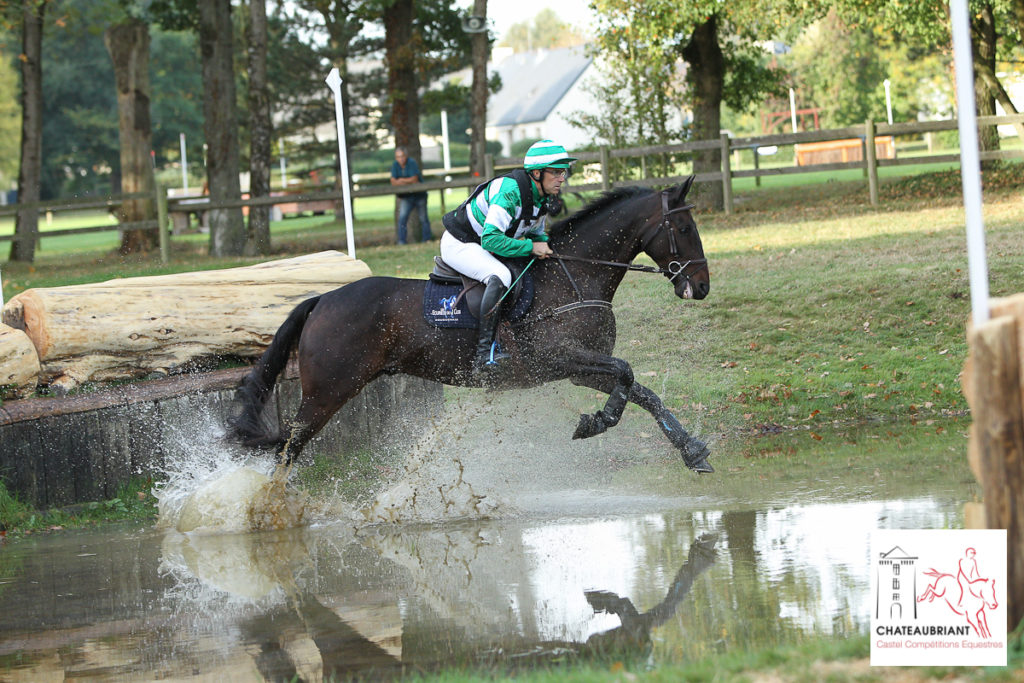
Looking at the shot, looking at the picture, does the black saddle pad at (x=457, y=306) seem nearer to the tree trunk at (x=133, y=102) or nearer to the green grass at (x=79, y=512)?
the green grass at (x=79, y=512)

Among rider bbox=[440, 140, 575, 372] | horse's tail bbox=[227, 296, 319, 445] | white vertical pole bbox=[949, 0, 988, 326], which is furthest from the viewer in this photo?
horse's tail bbox=[227, 296, 319, 445]

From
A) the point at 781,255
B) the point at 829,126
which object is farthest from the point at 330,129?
the point at 781,255

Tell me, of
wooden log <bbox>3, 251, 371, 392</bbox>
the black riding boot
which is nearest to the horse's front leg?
the black riding boot

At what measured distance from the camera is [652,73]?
25.4m

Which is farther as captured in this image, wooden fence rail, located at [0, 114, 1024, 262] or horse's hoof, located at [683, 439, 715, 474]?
wooden fence rail, located at [0, 114, 1024, 262]

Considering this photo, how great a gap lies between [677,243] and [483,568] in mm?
2911

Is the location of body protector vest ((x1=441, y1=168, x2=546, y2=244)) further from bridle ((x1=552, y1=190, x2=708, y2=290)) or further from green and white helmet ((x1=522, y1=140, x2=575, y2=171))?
bridle ((x1=552, y1=190, x2=708, y2=290))

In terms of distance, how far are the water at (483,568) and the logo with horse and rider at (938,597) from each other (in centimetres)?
47

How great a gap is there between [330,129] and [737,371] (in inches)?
3626

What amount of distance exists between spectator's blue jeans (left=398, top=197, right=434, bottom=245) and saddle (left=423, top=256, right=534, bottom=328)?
46.3 feet

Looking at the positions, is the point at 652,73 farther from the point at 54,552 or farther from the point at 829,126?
the point at 829,126

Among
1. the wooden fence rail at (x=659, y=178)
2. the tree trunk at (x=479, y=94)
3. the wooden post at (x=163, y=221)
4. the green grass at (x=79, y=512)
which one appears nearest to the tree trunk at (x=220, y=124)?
the wooden fence rail at (x=659, y=178)

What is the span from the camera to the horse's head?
7.73 metres

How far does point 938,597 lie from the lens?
4.07 meters
